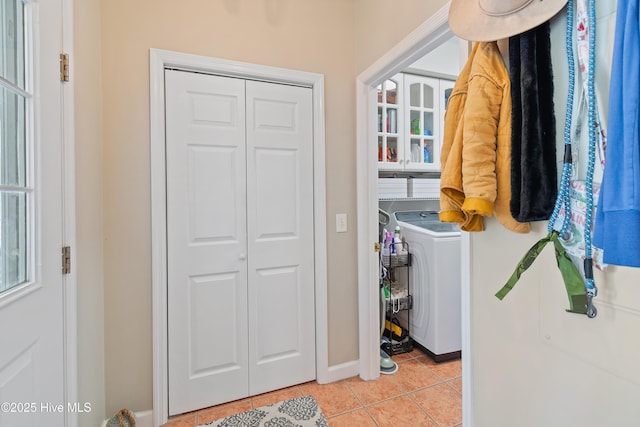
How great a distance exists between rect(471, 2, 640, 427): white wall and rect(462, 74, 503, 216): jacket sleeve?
19cm

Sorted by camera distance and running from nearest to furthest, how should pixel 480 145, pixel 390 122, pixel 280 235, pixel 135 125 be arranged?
pixel 480 145, pixel 135 125, pixel 280 235, pixel 390 122

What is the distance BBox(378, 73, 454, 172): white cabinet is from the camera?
2521mm

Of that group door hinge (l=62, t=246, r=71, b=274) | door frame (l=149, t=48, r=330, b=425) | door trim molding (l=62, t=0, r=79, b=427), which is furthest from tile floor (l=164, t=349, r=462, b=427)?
door hinge (l=62, t=246, r=71, b=274)

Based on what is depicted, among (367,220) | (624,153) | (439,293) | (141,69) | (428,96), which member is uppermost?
(428,96)

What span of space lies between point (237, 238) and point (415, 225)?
161cm

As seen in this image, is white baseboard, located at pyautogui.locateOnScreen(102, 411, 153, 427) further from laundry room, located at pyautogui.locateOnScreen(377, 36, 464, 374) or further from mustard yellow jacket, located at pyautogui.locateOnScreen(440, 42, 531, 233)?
mustard yellow jacket, located at pyautogui.locateOnScreen(440, 42, 531, 233)

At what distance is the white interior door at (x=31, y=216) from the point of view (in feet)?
2.65

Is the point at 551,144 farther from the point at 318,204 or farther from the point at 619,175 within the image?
the point at 318,204

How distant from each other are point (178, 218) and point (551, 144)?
1725 millimetres

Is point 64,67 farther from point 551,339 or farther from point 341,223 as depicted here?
point 551,339

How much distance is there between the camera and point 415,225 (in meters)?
2.61

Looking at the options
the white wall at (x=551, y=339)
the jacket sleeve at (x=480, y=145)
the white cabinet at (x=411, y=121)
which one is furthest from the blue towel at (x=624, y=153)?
the white cabinet at (x=411, y=121)

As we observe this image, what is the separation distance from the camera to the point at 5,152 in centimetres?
82

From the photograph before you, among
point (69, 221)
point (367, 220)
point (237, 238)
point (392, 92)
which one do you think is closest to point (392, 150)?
point (392, 92)
